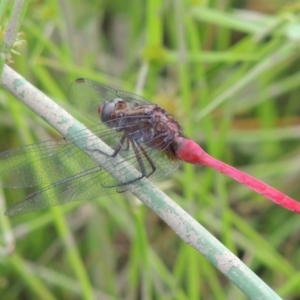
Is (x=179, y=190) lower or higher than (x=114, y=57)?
lower

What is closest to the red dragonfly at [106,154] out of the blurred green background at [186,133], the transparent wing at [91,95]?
the transparent wing at [91,95]

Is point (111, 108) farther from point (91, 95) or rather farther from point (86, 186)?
point (86, 186)

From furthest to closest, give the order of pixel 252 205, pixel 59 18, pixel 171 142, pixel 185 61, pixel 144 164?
pixel 252 205 → pixel 59 18 → pixel 185 61 → pixel 171 142 → pixel 144 164

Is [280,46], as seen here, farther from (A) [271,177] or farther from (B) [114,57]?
(B) [114,57]

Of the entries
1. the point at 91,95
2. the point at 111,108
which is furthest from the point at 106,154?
the point at 91,95

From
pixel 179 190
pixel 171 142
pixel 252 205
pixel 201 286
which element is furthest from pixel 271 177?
pixel 171 142

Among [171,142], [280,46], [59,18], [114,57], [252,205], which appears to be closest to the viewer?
[171,142]

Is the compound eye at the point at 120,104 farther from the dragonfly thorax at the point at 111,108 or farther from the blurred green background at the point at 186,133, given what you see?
the blurred green background at the point at 186,133
